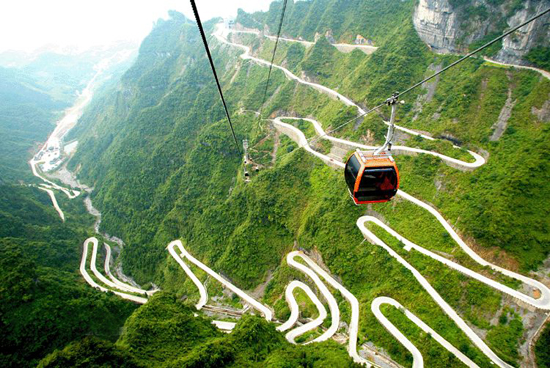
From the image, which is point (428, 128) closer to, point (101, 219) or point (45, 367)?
point (45, 367)

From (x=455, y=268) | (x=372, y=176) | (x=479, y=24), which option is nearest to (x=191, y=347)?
(x=372, y=176)

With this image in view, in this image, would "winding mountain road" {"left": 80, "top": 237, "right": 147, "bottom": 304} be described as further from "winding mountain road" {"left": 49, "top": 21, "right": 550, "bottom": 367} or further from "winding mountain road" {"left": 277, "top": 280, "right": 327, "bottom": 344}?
"winding mountain road" {"left": 277, "top": 280, "right": 327, "bottom": 344}

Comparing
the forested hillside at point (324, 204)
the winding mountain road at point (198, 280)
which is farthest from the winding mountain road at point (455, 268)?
the winding mountain road at point (198, 280)

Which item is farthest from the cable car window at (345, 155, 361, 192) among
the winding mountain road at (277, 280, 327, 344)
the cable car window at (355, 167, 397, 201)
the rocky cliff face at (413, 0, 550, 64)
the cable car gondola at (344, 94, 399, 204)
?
the rocky cliff face at (413, 0, 550, 64)

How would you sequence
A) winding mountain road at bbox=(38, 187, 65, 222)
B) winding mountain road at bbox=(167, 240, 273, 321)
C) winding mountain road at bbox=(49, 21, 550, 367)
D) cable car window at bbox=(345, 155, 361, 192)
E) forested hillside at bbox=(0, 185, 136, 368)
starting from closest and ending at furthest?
cable car window at bbox=(345, 155, 361, 192) → winding mountain road at bbox=(49, 21, 550, 367) → forested hillside at bbox=(0, 185, 136, 368) → winding mountain road at bbox=(167, 240, 273, 321) → winding mountain road at bbox=(38, 187, 65, 222)

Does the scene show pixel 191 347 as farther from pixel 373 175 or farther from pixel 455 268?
pixel 455 268
